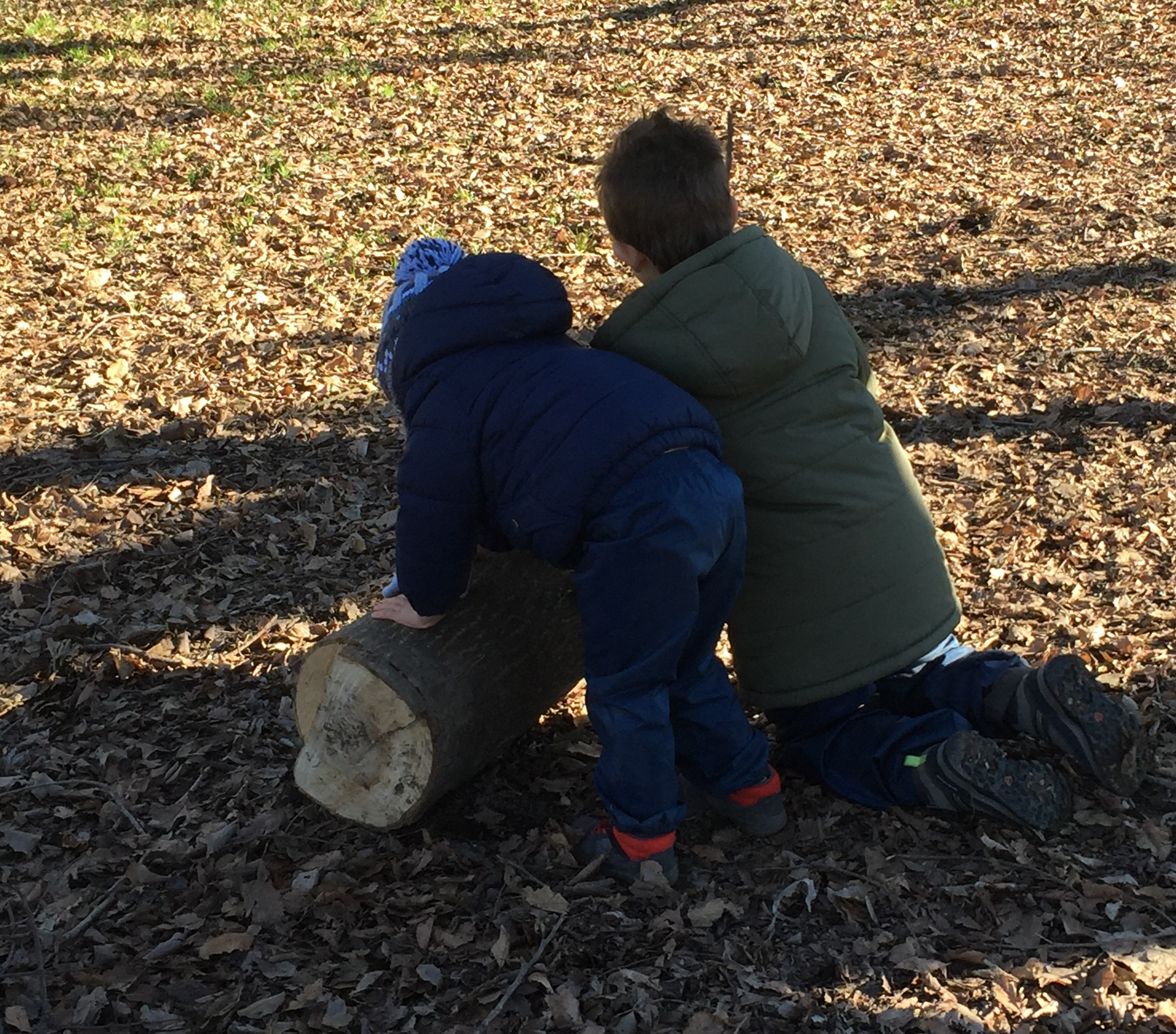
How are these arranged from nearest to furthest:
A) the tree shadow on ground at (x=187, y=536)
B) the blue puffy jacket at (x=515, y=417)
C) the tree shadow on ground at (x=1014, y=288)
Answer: the blue puffy jacket at (x=515, y=417), the tree shadow on ground at (x=187, y=536), the tree shadow on ground at (x=1014, y=288)

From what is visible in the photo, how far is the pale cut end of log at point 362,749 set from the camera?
3816 mm

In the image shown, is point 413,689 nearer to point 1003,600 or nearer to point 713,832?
point 713,832

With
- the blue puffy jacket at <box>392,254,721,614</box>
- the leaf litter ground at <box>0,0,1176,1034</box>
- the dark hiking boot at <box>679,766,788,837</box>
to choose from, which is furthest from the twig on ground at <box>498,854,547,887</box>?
the blue puffy jacket at <box>392,254,721,614</box>

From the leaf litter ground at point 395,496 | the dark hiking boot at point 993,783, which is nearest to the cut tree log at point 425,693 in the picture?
the leaf litter ground at point 395,496

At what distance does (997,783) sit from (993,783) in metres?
0.01

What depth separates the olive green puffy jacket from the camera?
346 centimetres

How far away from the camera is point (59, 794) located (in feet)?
13.6

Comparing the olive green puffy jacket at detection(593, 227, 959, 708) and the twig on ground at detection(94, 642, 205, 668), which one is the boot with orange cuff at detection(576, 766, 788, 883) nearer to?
the olive green puffy jacket at detection(593, 227, 959, 708)

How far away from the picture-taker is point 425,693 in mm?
3771

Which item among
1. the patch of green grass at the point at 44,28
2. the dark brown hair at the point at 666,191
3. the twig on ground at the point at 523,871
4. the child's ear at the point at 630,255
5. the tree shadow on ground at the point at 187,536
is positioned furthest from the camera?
the patch of green grass at the point at 44,28

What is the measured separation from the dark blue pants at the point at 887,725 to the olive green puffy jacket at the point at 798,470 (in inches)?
7.3

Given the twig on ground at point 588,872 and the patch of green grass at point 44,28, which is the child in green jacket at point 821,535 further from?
the patch of green grass at point 44,28

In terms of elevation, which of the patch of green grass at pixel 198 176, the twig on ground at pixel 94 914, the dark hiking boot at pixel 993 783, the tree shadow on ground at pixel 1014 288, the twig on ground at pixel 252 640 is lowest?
the twig on ground at pixel 94 914

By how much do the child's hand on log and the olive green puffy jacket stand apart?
3.13ft
